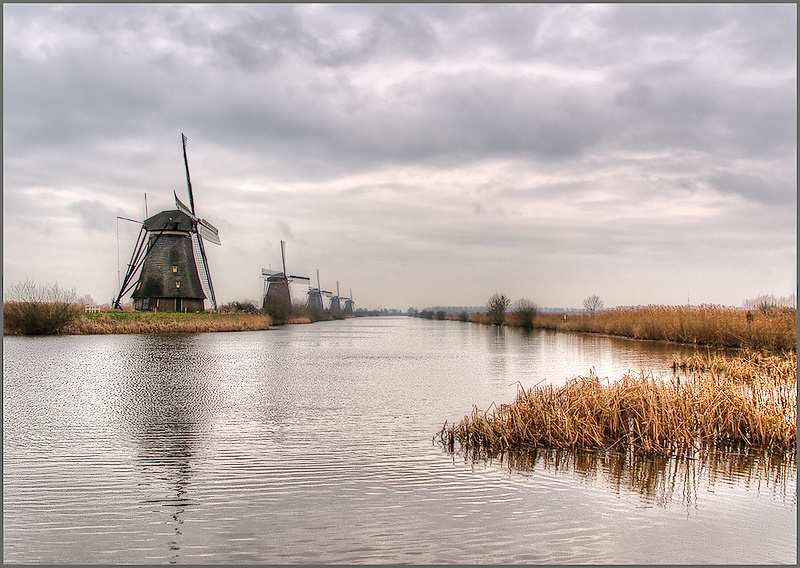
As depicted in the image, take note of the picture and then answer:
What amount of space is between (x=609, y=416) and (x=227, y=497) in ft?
12.9

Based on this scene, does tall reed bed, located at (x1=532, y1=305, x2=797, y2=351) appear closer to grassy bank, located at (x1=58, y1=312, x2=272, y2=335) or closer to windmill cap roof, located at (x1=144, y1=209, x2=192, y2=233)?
grassy bank, located at (x1=58, y1=312, x2=272, y2=335)

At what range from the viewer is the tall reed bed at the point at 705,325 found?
1756 centimetres

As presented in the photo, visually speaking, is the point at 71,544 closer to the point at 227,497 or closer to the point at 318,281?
the point at 227,497

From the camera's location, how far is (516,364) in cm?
1711

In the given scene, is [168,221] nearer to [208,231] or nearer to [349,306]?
[208,231]

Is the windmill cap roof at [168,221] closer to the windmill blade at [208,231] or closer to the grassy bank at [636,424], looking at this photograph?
the windmill blade at [208,231]

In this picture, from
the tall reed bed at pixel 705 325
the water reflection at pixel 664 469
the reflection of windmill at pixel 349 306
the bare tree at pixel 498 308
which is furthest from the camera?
the reflection of windmill at pixel 349 306

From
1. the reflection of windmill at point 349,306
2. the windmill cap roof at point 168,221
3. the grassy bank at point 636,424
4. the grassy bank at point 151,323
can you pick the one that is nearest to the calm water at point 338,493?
the grassy bank at point 636,424

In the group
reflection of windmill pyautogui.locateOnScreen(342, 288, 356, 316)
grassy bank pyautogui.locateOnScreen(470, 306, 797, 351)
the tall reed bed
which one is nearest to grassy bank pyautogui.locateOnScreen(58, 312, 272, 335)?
grassy bank pyautogui.locateOnScreen(470, 306, 797, 351)

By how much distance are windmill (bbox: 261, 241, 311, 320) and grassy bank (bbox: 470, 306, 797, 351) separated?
26.8m

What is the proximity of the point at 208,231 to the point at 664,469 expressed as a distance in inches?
1572

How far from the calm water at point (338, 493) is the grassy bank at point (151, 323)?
898 inches

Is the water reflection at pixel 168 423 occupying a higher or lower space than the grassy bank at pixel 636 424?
lower

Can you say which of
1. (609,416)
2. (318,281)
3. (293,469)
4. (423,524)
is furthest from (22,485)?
(318,281)
